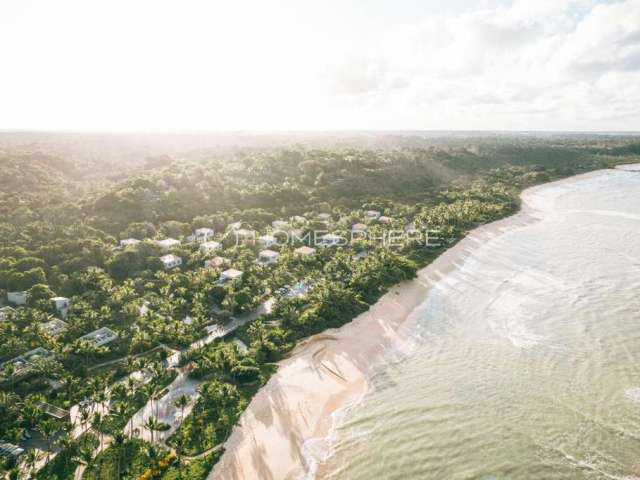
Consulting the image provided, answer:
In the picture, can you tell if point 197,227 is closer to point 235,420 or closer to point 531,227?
point 235,420

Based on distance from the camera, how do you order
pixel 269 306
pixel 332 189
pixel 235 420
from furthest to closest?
pixel 332 189
pixel 269 306
pixel 235 420

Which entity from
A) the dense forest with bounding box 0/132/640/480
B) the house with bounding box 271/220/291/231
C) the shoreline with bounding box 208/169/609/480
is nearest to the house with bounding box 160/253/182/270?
the dense forest with bounding box 0/132/640/480

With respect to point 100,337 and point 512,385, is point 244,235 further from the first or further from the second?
point 512,385

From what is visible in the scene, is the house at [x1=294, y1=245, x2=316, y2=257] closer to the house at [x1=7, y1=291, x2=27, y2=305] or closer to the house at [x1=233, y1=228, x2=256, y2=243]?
the house at [x1=233, y1=228, x2=256, y2=243]

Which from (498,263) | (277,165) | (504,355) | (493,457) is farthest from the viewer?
(277,165)

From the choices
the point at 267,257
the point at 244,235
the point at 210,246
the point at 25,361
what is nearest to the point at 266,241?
the point at 244,235

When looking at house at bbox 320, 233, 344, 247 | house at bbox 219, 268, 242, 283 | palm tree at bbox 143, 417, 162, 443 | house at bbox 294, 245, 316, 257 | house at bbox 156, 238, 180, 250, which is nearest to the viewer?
palm tree at bbox 143, 417, 162, 443

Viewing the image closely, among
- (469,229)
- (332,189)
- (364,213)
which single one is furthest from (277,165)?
(469,229)
